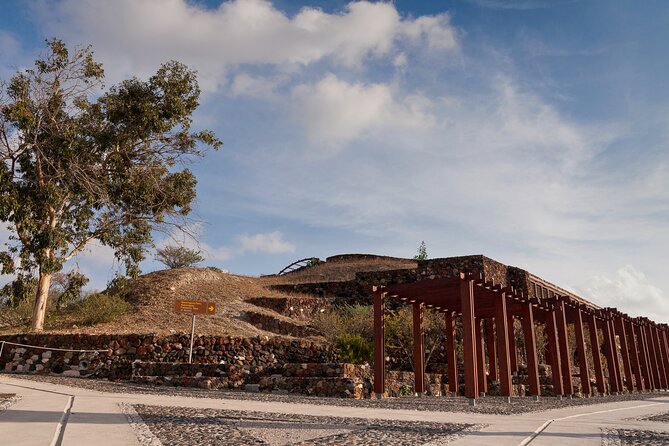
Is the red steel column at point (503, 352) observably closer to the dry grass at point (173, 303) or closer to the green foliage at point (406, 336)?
the green foliage at point (406, 336)

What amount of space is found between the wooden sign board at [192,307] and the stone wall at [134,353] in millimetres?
1327

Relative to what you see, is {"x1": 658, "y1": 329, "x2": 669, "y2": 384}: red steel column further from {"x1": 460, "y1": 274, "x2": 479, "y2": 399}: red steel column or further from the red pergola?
{"x1": 460, "y1": 274, "x2": 479, "y2": 399}: red steel column

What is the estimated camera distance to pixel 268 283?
33.8 m

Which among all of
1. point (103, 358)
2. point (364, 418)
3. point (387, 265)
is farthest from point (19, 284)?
point (387, 265)

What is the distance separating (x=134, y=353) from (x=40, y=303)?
5.58m

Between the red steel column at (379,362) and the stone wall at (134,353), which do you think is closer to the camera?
the red steel column at (379,362)

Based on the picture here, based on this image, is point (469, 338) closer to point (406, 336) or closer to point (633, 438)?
point (633, 438)

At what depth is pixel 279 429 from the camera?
5.30 metres

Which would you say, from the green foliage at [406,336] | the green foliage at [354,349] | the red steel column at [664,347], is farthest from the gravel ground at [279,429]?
the red steel column at [664,347]

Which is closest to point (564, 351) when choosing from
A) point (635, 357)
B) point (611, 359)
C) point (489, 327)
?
point (489, 327)

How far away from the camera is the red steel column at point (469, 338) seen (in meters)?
10.1

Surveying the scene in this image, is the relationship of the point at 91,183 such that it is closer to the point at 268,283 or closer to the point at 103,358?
the point at 103,358

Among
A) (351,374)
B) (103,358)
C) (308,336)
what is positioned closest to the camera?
Answer: (351,374)

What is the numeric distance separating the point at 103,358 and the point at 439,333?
486 inches
